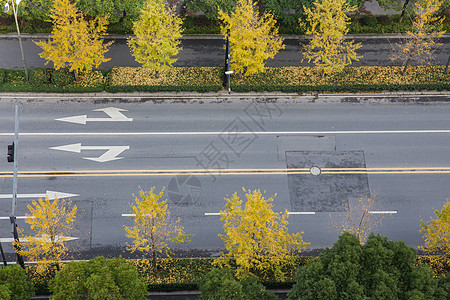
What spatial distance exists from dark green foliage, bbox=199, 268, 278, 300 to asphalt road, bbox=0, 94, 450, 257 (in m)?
5.88

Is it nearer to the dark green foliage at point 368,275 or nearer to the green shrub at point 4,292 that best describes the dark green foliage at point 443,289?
the dark green foliage at point 368,275

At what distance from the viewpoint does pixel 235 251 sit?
33.7 metres

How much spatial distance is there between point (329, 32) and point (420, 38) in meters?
10.6

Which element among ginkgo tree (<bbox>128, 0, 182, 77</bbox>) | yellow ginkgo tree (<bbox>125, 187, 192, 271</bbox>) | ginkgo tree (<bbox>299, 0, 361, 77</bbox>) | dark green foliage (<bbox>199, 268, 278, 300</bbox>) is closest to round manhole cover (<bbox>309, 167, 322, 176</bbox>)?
ginkgo tree (<bbox>299, 0, 361, 77</bbox>)

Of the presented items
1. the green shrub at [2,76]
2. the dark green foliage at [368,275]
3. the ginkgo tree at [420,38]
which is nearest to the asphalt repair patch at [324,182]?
the dark green foliage at [368,275]

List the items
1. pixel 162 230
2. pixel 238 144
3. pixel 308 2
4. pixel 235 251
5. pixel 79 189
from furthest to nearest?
pixel 308 2 < pixel 238 144 < pixel 79 189 < pixel 162 230 < pixel 235 251

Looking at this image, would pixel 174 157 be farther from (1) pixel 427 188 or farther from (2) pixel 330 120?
(1) pixel 427 188

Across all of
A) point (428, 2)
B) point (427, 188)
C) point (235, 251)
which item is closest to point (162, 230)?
point (235, 251)

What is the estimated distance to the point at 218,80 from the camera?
46.6m

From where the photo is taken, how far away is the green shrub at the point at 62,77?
149 feet

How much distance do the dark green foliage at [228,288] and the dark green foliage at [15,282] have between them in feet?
35.7

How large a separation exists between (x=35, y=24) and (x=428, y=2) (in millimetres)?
36688

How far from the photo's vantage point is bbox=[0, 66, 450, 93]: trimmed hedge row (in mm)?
45438

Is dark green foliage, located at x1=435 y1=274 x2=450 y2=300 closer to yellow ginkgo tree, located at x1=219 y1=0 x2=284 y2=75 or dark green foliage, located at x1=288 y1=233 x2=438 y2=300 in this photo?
dark green foliage, located at x1=288 y1=233 x2=438 y2=300
